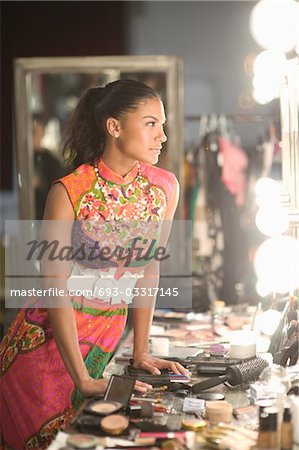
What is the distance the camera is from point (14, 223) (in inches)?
204

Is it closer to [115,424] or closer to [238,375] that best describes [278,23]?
[238,375]

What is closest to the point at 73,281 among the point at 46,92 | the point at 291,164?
the point at 291,164

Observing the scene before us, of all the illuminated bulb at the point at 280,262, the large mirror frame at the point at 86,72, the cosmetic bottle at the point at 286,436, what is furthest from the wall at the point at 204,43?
the cosmetic bottle at the point at 286,436

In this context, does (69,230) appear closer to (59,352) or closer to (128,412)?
(59,352)

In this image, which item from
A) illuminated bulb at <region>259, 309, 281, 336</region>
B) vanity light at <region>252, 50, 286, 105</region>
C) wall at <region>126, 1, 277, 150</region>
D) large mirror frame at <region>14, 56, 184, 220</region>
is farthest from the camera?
wall at <region>126, 1, 277, 150</region>

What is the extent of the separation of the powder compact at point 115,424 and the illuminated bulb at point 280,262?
2.48 ft

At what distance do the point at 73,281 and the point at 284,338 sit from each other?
0.63 m

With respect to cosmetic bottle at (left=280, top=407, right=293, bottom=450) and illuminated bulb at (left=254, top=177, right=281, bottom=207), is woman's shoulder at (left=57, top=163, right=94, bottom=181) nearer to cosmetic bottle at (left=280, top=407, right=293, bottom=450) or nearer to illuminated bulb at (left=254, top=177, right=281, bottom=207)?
illuminated bulb at (left=254, top=177, right=281, bottom=207)

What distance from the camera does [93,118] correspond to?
230 cm

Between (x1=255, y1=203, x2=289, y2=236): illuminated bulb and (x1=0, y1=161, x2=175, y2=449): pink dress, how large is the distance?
297mm

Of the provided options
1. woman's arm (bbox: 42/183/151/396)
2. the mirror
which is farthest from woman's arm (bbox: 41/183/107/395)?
the mirror

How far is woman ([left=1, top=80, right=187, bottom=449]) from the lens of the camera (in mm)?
2217

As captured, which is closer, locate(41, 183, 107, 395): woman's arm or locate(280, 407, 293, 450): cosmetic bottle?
locate(280, 407, 293, 450): cosmetic bottle

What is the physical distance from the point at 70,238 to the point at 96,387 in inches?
16.0
